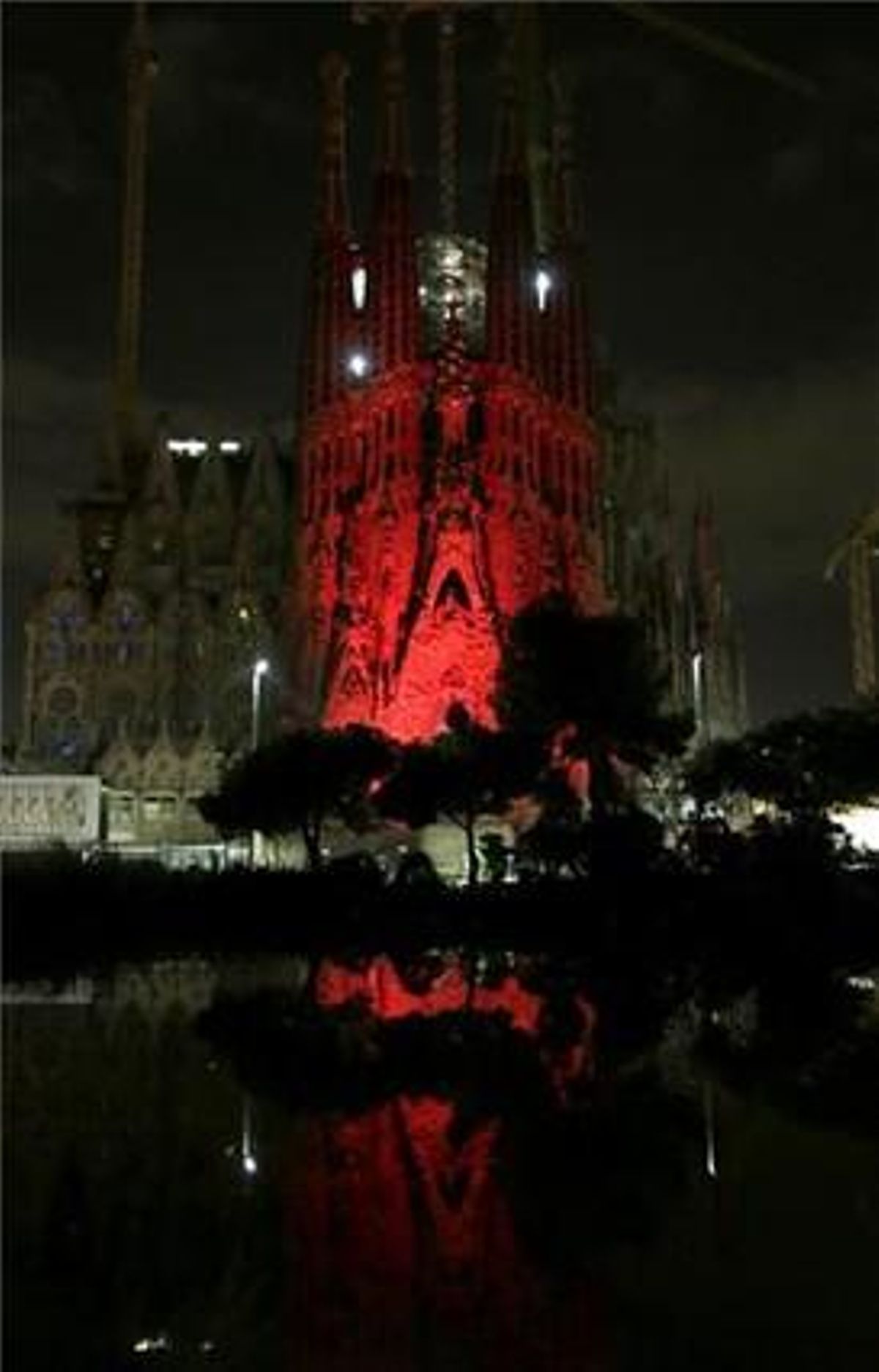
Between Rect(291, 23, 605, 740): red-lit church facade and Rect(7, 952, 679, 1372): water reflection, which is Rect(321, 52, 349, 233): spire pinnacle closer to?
Rect(291, 23, 605, 740): red-lit church facade

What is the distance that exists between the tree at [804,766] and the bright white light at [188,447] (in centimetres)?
5983

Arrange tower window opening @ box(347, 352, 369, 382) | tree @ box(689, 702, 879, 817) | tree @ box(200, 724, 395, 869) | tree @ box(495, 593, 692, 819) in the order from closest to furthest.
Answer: tree @ box(495, 593, 692, 819)
tree @ box(200, 724, 395, 869)
tree @ box(689, 702, 879, 817)
tower window opening @ box(347, 352, 369, 382)

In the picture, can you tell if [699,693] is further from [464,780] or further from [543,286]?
[464,780]

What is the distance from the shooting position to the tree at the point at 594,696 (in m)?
53.0

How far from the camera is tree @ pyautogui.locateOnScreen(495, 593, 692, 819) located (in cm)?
5303

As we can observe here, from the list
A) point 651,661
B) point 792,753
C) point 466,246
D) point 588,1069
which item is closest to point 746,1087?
point 588,1069

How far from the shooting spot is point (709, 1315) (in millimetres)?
9578

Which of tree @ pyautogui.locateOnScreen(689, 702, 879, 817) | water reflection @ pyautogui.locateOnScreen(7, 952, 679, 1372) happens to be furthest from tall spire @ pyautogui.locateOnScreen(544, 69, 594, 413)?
water reflection @ pyautogui.locateOnScreen(7, 952, 679, 1372)

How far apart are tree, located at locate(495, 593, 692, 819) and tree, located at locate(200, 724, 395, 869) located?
6534 millimetres

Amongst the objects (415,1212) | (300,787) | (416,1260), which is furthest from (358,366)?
(416,1260)

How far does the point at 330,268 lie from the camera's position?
323 feet

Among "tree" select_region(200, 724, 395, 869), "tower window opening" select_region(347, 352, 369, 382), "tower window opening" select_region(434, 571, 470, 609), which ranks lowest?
"tree" select_region(200, 724, 395, 869)

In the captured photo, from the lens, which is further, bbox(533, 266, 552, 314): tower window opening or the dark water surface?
bbox(533, 266, 552, 314): tower window opening

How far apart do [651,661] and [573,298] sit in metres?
49.4
